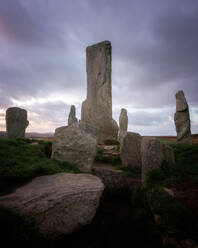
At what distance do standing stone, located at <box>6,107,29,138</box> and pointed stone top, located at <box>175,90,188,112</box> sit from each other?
1234cm

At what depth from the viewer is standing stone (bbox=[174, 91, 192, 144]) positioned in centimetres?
1302

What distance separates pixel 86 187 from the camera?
12.2 feet

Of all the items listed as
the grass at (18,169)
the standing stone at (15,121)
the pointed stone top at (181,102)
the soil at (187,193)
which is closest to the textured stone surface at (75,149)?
the grass at (18,169)

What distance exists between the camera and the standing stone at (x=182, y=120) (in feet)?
42.7

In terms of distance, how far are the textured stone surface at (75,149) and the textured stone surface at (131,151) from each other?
204 cm

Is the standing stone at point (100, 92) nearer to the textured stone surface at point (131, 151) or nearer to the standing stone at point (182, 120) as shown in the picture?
the textured stone surface at point (131, 151)

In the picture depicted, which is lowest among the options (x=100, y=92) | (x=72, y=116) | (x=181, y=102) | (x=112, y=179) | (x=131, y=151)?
(x=112, y=179)

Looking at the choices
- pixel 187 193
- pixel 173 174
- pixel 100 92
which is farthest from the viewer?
pixel 100 92

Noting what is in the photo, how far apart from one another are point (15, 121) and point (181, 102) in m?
13.2

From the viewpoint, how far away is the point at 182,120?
1320 centimetres

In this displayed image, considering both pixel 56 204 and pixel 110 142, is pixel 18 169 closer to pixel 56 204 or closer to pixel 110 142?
pixel 56 204

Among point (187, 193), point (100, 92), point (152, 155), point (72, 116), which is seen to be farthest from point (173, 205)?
point (72, 116)

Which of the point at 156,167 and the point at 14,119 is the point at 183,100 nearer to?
the point at 156,167

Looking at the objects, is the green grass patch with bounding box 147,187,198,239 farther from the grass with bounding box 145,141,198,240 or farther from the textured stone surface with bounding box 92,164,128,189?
the textured stone surface with bounding box 92,164,128,189
